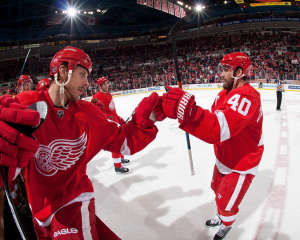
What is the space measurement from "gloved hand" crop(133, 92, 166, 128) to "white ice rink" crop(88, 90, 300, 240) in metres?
2.10

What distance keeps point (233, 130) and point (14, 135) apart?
4.51 feet

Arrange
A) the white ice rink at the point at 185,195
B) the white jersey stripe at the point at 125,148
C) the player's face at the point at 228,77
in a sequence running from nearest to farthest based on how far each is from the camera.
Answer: the white jersey stripe at the point at 125,148, the player's face at the point at 228,77, the white ice rink at the point at 185,195

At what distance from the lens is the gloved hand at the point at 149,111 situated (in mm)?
1506

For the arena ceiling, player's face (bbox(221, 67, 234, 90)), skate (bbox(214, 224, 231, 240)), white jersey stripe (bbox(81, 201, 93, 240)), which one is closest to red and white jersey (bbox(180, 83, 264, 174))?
player's face (bbox(221, 67, 234, 90))

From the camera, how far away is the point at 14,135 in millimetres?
957

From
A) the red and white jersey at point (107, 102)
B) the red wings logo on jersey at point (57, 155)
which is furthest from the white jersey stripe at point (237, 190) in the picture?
the red and white jersey at point (107, 102)

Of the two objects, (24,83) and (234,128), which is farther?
(24,83)

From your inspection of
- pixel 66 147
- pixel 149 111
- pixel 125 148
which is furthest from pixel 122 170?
pixel 149 111

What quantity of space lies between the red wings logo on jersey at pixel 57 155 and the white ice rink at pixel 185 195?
199 centimetres

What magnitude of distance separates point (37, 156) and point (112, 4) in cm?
2754

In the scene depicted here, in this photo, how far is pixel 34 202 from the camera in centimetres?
152

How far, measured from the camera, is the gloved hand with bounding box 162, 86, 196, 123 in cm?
144

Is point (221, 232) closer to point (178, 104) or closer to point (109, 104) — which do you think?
point (178, 104)

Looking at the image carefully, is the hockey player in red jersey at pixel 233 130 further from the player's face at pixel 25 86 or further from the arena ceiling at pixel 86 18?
the arena ceiling at pixel 86 18
